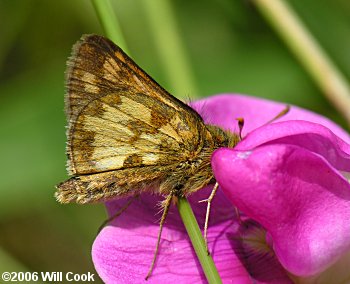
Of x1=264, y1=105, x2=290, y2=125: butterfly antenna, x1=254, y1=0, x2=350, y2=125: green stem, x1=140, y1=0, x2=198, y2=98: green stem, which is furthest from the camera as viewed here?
x1=140, y1=0, x2=198, y2=98: green stem

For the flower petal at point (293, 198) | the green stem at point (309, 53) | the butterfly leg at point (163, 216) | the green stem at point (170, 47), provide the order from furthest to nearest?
1. the green stem at point (170, 47)
2. the green stem at point (309, 53)
3. the butterfly leg at point (163, 216)
4. the flower petal at point (293, 198)

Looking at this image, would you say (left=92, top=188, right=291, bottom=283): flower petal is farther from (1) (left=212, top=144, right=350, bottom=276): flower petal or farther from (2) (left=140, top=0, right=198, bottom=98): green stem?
(2) (left=140, top=0, right=198, bottom=98): green stem

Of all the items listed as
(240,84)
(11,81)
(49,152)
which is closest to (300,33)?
(240,84)

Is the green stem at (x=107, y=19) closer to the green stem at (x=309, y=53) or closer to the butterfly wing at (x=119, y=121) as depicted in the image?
the butterfly wing at (x=119, y=121)

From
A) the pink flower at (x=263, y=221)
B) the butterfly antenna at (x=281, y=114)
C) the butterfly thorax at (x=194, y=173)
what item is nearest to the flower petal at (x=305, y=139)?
the pink flower at (x=263, y=221)

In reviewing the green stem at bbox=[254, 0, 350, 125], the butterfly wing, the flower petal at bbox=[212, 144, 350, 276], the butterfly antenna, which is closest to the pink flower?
the flower petal at bbox=[212, 144, 350, 276]

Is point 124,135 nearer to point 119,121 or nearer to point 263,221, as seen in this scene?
point 119,121

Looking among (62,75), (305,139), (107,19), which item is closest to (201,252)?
(305,139)
